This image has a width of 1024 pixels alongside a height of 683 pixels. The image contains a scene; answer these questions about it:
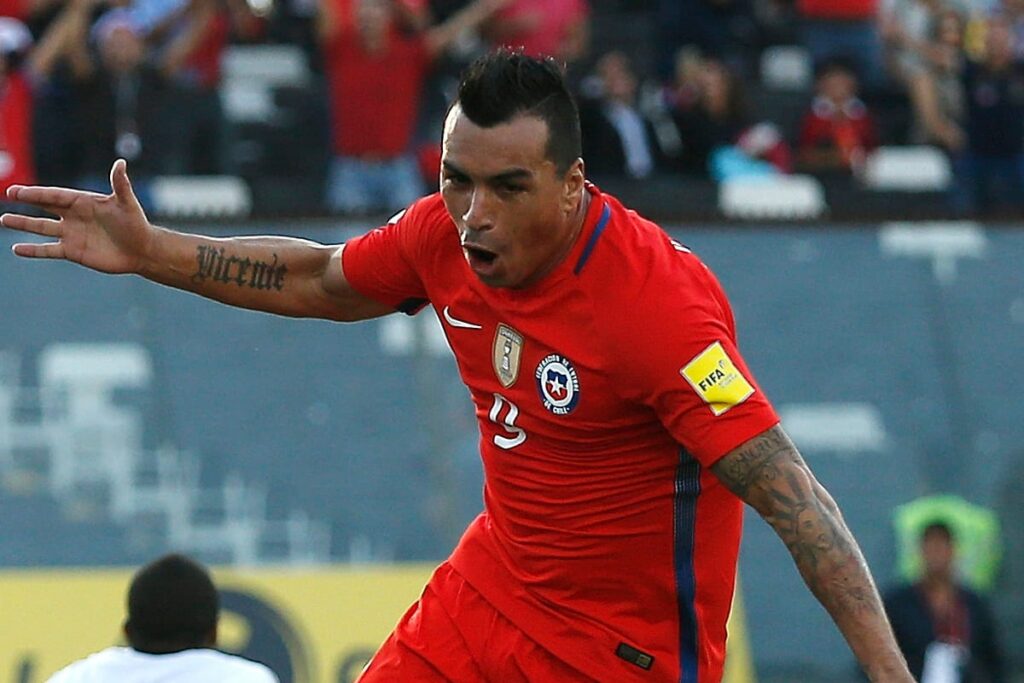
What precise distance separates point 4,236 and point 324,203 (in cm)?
192

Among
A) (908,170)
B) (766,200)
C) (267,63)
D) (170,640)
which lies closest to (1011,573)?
(766,200)

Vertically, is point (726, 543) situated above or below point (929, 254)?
below

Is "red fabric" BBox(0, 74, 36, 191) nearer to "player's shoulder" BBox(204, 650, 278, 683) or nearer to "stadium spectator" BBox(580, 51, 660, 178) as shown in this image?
"stadium spectator" BBox(580, 51, 660, 178)

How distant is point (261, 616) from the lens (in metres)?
8.87

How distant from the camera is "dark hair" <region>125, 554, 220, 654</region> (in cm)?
535

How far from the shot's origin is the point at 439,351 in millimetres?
9797

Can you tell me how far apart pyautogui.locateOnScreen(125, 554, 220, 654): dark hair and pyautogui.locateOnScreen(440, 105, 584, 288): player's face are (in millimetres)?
1575

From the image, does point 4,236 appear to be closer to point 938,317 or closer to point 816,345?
point 816,345

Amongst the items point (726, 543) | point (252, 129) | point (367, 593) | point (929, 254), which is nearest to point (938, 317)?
point (929, 254)

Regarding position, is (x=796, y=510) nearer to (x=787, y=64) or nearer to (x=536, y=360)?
(x=536, y=360)

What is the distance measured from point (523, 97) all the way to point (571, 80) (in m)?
7.84

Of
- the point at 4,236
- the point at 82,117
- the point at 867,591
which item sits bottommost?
the point at 867,591

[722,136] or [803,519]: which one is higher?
[722,136]

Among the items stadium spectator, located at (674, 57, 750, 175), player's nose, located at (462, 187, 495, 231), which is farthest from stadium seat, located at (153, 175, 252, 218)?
player's nose, located at (462, 187, 495, 231)
